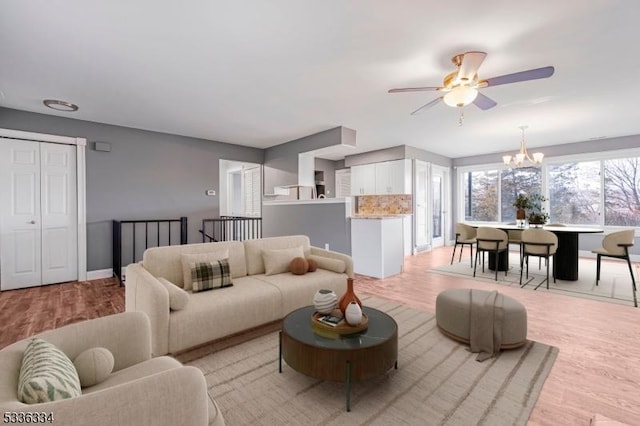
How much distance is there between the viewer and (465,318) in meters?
2.48

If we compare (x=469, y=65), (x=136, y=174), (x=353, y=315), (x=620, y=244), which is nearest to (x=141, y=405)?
(x=353, y=315)

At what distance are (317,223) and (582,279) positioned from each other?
4326 mm

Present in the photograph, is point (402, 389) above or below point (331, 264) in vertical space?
below

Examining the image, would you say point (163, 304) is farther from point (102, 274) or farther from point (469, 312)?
point (102, 274)

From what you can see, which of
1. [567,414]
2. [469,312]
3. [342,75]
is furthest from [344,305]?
[342,75]

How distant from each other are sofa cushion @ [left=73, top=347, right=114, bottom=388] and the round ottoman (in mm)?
2437

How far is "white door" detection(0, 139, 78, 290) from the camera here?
422cm

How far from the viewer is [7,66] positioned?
3.00 metres

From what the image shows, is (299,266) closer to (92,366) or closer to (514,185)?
(92,366)

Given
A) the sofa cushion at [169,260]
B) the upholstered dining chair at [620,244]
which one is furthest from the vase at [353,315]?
the upholstered dining chair at [620,244]

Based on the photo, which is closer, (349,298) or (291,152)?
(349,298)

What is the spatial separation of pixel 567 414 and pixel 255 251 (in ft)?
9.15

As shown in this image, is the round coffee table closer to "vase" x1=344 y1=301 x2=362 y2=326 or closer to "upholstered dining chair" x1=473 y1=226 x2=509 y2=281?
"vase" x1=344 y1=301 x2=362 y2=326

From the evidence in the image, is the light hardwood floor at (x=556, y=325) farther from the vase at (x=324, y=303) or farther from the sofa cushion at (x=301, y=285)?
the vase at (x=324, y=303)
